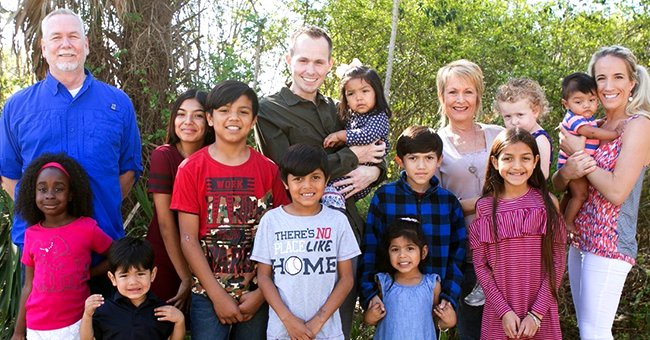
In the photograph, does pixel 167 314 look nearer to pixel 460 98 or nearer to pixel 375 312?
pixel 375 312

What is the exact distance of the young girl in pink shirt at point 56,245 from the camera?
11.6 feet

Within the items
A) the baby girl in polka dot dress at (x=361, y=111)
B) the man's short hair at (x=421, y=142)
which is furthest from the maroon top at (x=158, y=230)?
the man's short hair at (x=421, y=142)

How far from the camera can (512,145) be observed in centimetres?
373

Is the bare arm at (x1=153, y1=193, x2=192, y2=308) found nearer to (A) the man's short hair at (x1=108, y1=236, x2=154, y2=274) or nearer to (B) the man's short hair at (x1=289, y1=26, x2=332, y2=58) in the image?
(A) the man's short hair at (x1=108, y1=236, x2=154, y2=274)

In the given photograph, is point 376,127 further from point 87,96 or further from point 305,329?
point 87,96

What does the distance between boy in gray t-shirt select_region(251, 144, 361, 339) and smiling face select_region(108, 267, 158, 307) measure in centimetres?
58

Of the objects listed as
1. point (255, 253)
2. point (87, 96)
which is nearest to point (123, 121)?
point (87, 96)

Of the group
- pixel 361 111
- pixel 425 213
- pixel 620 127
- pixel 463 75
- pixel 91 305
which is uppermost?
pixel 463 75

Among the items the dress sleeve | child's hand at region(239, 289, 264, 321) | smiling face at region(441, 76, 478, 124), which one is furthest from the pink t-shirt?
smiling face at region(441, 76, 478, 124)

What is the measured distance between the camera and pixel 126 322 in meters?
3.40

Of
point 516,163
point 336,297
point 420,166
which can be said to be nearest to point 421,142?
point 420,166

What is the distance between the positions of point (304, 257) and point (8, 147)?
1875 millimetres

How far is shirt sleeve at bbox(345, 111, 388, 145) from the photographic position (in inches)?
162

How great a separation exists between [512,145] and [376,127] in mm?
860
